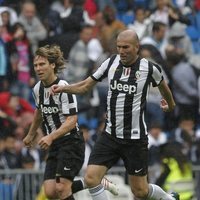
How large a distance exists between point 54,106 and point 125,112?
3.27 feet

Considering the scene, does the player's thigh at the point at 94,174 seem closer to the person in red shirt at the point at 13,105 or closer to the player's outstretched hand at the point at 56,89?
the player's outstretched hand at the point at 56,89

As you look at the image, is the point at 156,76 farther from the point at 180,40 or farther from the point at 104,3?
the point at 104,3

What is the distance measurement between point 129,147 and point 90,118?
7.05 m

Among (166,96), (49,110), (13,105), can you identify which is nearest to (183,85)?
(13,105)

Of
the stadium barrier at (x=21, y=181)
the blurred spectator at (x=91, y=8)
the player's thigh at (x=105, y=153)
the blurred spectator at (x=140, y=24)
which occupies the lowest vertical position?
the stadium barrier at (x=21, y=181)

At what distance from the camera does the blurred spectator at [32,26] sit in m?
22.4

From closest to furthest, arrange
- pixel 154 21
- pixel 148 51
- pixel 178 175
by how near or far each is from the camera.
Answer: pixel 178 175
pixel 148 51
pixel 154 21

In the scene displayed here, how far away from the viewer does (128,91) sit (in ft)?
47.2

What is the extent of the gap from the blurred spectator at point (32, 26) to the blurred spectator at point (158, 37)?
6.58ft

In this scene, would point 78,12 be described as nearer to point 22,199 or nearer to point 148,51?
point 148,51

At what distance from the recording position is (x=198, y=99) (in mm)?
21250

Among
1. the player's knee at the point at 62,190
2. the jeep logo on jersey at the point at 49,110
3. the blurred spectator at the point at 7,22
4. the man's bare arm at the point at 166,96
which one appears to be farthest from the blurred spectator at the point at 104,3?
the player's knee at the point at 62,190

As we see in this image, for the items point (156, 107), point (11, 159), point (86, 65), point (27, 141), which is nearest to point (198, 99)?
point (156, 107)

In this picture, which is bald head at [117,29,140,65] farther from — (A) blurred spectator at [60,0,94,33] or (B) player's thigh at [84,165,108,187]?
(A) blurred spectator at [60,0,94,33]
